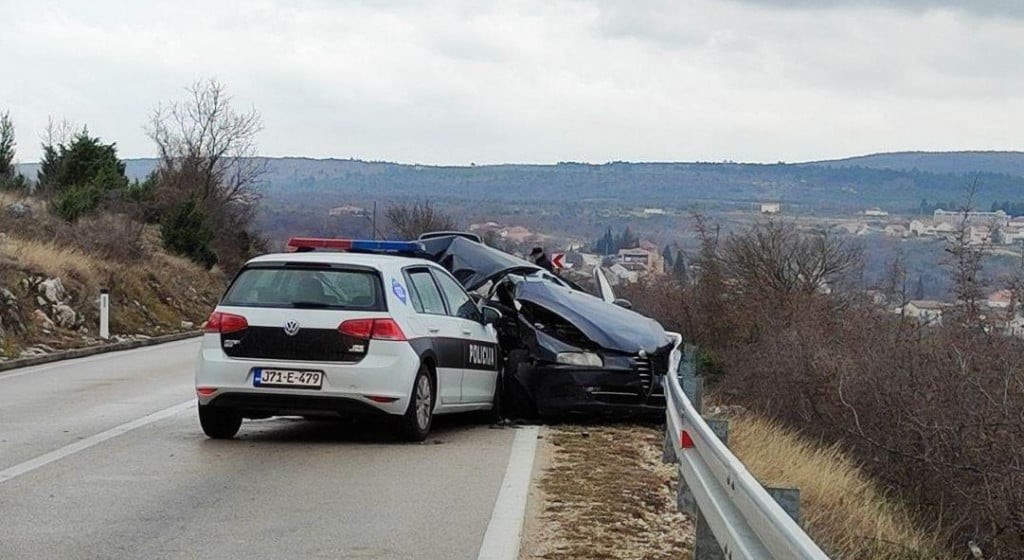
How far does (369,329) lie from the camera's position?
1089 cm

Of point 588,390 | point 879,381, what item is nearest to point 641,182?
point 879,381

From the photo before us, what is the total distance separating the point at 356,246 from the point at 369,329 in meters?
2.90

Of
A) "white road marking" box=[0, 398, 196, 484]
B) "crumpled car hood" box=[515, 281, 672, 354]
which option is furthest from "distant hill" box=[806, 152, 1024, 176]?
"white road marking" box=[0, 398, 196, 484]

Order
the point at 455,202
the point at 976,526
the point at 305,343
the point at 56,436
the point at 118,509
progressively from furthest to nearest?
1. the point at 455,202
2. the point at 976,526
3. the point at 56,436
4. the point at 305,343
5. the point at 118,509

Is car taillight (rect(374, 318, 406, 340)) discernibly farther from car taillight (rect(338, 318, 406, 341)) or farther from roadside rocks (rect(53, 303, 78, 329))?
roadside rocks (rect(53, 303, 78, 329))

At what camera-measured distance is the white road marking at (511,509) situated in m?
7.30

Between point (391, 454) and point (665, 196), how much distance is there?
105623 mm

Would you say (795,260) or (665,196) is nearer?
(795,260)

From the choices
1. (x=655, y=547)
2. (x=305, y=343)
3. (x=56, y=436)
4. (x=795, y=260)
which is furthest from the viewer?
(x=795, y=260)

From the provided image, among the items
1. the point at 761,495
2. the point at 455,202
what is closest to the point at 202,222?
the point at 761,495

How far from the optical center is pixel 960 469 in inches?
541

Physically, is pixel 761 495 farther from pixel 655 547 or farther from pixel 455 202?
pixel 455 202

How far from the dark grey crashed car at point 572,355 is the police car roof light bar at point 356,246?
3.71 ft

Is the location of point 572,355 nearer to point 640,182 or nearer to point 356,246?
point 356,246
